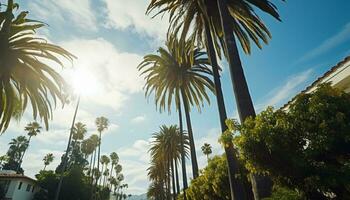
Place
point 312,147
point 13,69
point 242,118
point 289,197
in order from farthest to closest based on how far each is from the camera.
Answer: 1. point 13,69
2. point 242,118
3. point 289,197
4. point 312,147

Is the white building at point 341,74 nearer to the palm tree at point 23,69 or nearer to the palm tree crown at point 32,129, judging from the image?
the palm tree at point 23,69

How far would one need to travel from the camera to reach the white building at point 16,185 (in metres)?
37.7

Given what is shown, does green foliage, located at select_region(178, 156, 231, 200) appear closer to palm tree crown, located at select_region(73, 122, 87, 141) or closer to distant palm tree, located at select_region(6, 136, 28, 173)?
palm tree crown, located at select_region(73, 122, 87, 141)

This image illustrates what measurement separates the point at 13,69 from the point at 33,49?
155 cm

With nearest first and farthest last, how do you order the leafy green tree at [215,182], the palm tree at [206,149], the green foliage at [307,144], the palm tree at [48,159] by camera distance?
the green foliage at [307,144]
the leafy green tree at [215,182]
the palm tree at [206,149]
the palm tree at [48,159]

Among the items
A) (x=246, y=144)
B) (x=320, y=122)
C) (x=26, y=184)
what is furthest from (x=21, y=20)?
(x=26, y=184)

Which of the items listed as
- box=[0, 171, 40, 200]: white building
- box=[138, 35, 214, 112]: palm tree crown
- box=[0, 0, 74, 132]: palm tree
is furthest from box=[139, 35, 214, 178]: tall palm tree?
box=[0, 171, 40, 200]: white building

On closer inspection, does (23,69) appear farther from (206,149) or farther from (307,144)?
(206,149)

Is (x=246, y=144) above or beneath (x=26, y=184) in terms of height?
beneath

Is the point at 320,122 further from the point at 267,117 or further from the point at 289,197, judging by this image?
the point at 289,197

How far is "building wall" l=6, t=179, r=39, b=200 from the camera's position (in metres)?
37.6

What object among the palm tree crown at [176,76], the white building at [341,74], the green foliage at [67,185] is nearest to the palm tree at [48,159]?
the green foliage at [67,185]

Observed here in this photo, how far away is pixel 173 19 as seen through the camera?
55.8 ft

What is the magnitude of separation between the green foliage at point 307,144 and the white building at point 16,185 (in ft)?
144
